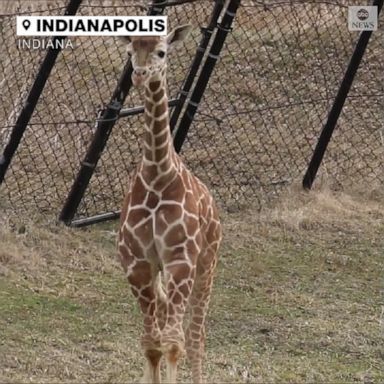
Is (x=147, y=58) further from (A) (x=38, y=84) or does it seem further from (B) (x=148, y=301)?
(A) (x=38, y=84)

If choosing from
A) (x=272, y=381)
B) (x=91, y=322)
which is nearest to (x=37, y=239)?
(x=91, y=322)

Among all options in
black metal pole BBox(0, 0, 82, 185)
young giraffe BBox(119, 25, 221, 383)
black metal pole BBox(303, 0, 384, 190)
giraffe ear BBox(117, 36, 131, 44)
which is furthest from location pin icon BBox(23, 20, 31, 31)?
black metal pole BBox(303, 0, 384, 190)

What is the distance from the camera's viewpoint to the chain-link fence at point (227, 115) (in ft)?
23.0

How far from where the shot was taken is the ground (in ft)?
14.6

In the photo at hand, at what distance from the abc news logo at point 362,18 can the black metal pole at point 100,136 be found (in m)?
1.66

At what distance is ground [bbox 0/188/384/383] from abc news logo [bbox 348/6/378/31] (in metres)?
1.18

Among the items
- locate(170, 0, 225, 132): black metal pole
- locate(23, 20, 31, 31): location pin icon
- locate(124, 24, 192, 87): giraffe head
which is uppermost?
locate(170, 0, 225, 132): black metal pole

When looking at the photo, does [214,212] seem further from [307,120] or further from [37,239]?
[307,120]

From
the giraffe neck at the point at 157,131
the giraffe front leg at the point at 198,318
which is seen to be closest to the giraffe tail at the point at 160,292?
the giraffe front leg at the point at 198,318

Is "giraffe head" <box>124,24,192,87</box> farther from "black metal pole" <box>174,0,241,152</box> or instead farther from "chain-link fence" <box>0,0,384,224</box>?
"chain-link fence" <box>0,0,384,224</box>

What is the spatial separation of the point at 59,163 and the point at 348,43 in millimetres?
3601

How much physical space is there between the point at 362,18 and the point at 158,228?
11.7 feet

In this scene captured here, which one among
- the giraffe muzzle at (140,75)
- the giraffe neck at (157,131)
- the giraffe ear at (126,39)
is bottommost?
the giraffe neck at (157,131)

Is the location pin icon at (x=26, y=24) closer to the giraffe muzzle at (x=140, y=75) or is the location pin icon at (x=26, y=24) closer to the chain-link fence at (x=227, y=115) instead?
the chain-link fence at (x=227, y=115)
